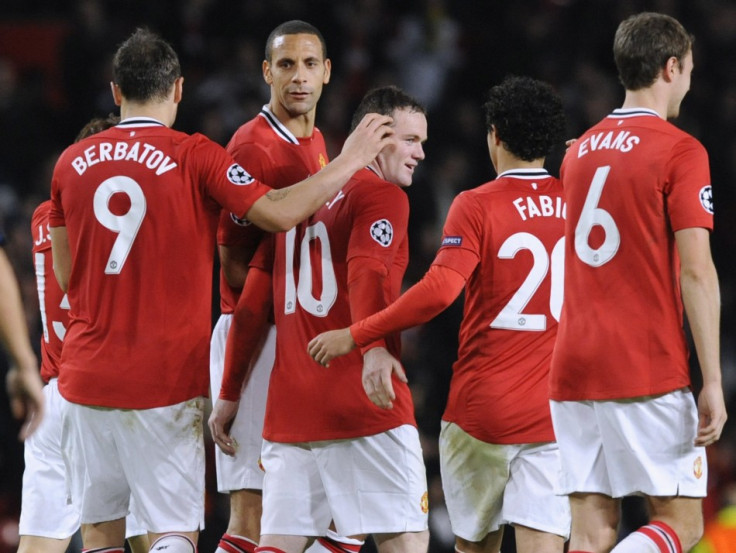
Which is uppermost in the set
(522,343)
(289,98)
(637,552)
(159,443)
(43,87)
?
(43,87)

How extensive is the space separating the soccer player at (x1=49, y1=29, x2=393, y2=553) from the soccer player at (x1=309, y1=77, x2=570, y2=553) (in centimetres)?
59

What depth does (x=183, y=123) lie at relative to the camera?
34.2 ft

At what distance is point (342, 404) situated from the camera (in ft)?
15.4

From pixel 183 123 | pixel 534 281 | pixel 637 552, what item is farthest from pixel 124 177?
pixel 183 123

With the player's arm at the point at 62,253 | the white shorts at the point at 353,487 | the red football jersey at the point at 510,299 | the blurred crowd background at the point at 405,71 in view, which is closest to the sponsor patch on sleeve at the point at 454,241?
the red football jersey at the point at 510,299

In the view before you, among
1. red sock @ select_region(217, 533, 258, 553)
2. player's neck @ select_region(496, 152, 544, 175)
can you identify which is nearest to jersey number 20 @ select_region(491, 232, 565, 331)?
player's neck @ select_region(496, 152, 544, 175)

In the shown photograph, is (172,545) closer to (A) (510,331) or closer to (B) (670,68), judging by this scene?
(A) (510,331)

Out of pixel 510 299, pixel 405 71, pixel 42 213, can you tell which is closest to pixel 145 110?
pixel 42 213

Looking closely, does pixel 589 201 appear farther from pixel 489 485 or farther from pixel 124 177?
pixel 124 177

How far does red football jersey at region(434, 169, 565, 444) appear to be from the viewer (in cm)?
494

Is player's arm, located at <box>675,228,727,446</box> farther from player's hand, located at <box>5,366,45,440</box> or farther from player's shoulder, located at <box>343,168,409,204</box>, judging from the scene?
player's hand, located at <box>5,366,45,440</box>

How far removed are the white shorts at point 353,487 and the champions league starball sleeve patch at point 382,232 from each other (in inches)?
28.5

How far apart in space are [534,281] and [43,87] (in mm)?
7774

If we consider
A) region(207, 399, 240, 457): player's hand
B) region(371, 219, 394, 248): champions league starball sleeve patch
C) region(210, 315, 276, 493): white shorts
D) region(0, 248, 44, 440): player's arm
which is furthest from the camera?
region(210, 315, 276, 493): white shorts
